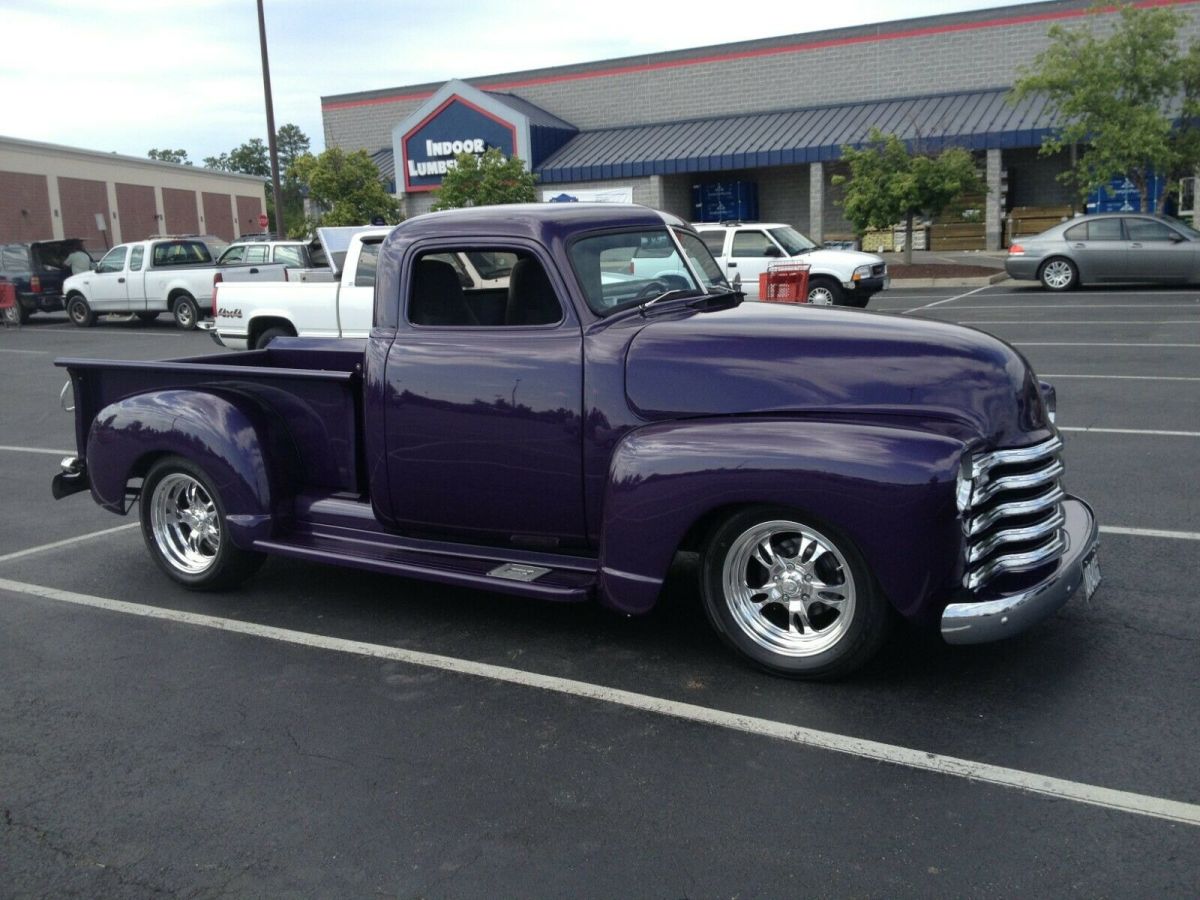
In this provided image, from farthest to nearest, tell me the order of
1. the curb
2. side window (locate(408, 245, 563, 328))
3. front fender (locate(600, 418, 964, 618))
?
1. the curb
2. side window (locate(408, 245, 563, 328))
3. front fender (locate(600, 418, 964, 618))

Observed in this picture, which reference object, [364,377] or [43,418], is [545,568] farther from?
[43,418]

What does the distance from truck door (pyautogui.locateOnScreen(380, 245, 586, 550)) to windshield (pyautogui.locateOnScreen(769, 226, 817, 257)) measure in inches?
566

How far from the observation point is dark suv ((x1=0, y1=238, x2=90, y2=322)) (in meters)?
27.0

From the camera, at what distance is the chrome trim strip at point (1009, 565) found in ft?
13.7

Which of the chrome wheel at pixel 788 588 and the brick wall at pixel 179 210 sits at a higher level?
the brick wall at pixel 179 210

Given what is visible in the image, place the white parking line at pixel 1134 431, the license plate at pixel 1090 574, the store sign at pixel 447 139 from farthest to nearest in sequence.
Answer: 1. the store sign at pixel 447 139
2. the white parking line at pixel 1134 431
3. the license plate at pixel 1090 574

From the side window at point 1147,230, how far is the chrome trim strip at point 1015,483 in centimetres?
1876

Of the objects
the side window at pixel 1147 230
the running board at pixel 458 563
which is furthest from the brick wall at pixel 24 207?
the running board at pixel 458 563

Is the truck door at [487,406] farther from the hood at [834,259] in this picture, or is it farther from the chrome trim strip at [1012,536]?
the hood at [834,259]

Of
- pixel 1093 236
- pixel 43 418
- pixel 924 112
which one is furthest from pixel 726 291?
pixel 924 112

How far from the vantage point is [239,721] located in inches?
174

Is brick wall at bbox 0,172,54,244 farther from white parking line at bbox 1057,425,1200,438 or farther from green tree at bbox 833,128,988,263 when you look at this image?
white parking line at bbox 1057,425,1200,438

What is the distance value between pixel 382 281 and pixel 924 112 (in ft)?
97.7

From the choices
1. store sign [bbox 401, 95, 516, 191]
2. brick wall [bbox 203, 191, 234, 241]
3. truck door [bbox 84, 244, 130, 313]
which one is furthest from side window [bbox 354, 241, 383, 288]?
brick wall [bbox 203, 191, 234, 241]
